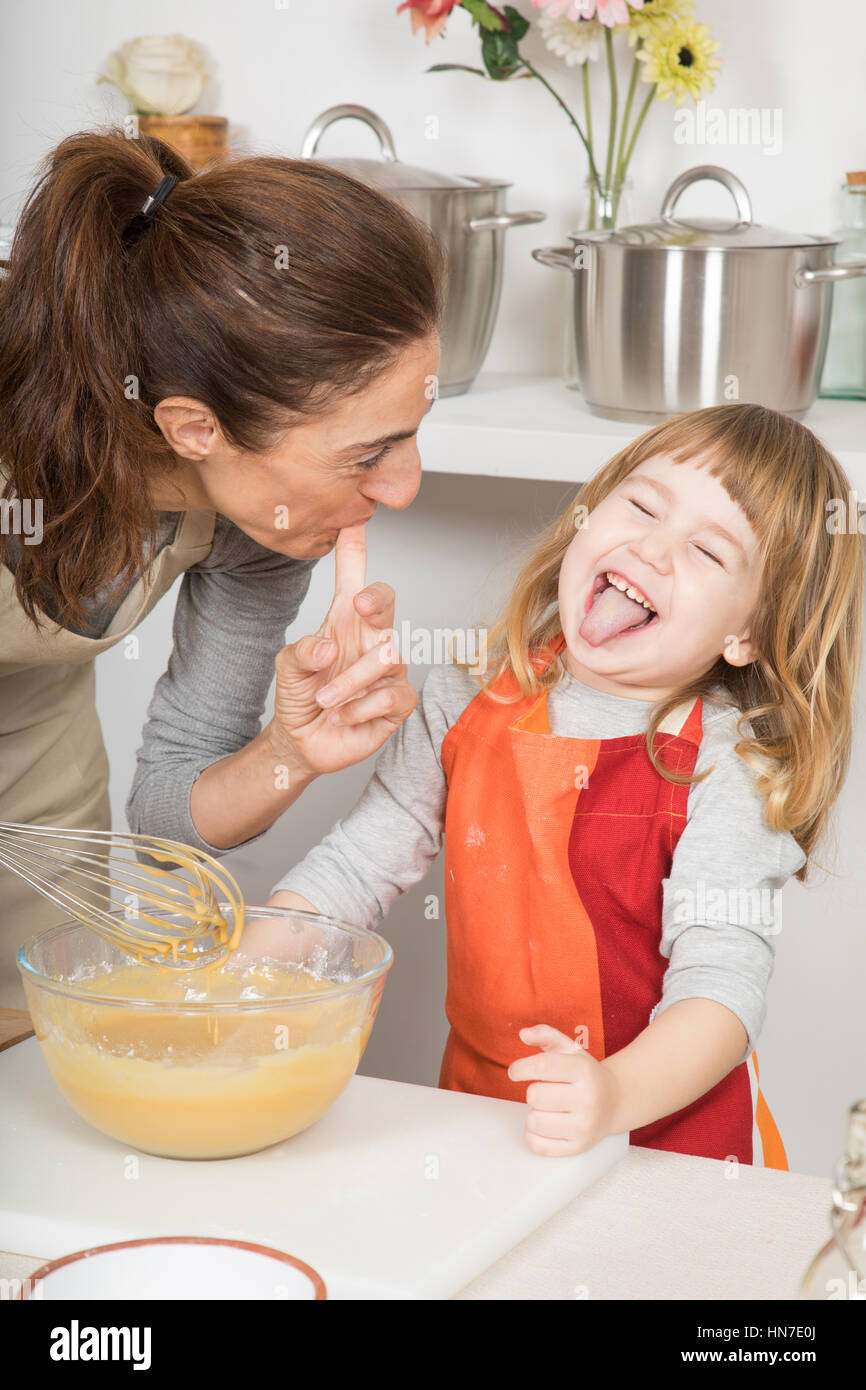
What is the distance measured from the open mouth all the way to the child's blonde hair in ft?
0.21

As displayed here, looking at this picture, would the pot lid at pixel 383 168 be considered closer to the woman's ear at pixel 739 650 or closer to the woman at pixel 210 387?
the woman at pixel 210 387

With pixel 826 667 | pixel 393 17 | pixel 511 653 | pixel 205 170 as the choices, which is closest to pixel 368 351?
pixel 205 170

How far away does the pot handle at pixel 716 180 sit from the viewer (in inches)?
50.1

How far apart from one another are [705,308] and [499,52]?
412mm

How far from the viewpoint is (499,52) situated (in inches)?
57.4

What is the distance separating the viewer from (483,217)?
1.39 meters

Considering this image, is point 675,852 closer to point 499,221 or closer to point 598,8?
point 499,221

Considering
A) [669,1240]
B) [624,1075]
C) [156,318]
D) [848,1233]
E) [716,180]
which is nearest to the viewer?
[848,1233]

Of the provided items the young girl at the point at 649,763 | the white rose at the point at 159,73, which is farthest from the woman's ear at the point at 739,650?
the white rose at the point at 159,73

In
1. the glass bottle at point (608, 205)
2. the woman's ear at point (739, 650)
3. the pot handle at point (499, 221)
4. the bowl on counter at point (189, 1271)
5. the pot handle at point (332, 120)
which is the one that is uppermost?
the pot handle at point (332, 120)

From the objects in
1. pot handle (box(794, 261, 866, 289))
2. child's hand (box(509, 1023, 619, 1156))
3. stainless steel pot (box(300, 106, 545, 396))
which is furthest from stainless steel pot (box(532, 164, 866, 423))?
child's hand (box(509, 1023, 619, 1156))

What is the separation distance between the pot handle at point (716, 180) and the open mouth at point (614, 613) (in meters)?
0.46

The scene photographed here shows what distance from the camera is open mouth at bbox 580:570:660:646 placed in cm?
101

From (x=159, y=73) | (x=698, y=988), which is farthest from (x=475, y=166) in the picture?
(x=698, y=988)
